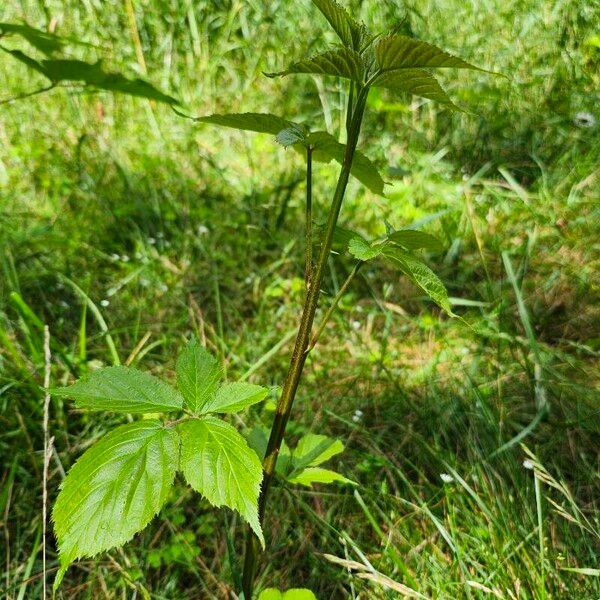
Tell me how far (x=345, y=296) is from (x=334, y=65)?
64.4 inches

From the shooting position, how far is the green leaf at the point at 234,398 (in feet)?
2.84

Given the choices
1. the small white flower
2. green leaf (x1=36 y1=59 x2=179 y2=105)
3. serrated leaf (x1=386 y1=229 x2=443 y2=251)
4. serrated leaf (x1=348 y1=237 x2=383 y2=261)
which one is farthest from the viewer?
the small white flower

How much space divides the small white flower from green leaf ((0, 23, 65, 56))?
261 centimetres

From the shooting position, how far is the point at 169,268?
2.35m

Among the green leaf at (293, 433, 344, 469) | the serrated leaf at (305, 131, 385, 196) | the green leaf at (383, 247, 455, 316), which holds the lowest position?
the green leaf at (293, 433, 344, 469)

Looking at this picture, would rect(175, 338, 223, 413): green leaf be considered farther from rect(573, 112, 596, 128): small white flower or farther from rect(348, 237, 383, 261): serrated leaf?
rect(573, 112, 596, 128): small white flower

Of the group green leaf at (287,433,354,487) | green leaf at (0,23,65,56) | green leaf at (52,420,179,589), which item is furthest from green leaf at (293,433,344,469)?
green leaf at (0,23,65,56)

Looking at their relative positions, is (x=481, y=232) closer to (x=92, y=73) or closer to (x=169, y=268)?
(x=169, y=268)

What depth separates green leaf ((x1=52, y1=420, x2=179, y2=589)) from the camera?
74cm

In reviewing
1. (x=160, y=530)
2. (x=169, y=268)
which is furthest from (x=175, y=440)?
(x=169, y=268)

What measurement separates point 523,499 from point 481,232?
1.49 metres

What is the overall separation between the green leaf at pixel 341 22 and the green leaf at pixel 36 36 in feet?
2.72

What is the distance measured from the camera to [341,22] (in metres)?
0.75

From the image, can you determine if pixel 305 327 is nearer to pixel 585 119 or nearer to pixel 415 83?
pixel 415 83
